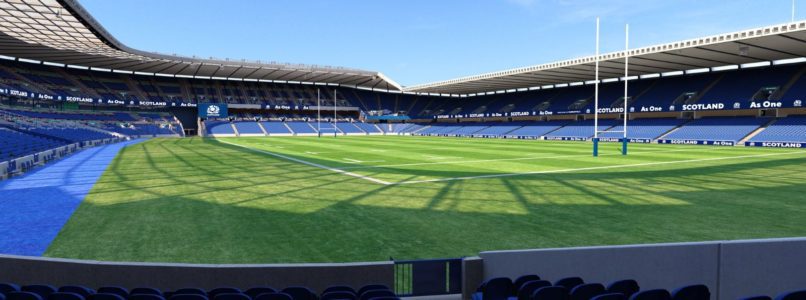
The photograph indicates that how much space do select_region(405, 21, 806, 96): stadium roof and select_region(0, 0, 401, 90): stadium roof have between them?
26.3 metres

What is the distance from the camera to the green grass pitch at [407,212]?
29.2 ft

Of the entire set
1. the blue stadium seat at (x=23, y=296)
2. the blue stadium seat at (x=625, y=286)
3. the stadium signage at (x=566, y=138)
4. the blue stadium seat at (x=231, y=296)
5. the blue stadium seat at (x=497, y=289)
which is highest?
the stadium signage at (x=566, y=138)

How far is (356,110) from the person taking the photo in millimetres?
96500

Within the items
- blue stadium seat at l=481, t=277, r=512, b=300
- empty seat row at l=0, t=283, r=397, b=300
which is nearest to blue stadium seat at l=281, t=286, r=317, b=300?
empty seat row at l=0, t=283, r=397, b=300

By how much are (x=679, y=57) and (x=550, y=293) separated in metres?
49.5

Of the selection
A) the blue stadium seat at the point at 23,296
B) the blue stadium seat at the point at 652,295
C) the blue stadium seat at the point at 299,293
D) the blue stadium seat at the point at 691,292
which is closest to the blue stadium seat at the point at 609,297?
the blue stadium seat at the point at 652,295

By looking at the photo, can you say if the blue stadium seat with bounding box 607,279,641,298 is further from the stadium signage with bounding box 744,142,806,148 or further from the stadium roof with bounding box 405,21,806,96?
the stadium signage with bounding box 744,142,806,148

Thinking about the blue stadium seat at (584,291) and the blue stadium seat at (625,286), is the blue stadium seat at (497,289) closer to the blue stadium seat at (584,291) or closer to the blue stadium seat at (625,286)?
the blue stadium seat at (584,291)

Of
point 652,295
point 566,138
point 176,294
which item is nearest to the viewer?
point 652,295

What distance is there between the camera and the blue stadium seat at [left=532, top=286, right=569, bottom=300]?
14.8 feet

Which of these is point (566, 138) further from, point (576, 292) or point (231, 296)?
point (231, 296)

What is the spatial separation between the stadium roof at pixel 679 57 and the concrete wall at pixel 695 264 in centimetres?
2731

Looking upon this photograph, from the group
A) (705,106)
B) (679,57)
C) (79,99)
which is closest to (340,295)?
(679,57)

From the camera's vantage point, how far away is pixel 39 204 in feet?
43.4
